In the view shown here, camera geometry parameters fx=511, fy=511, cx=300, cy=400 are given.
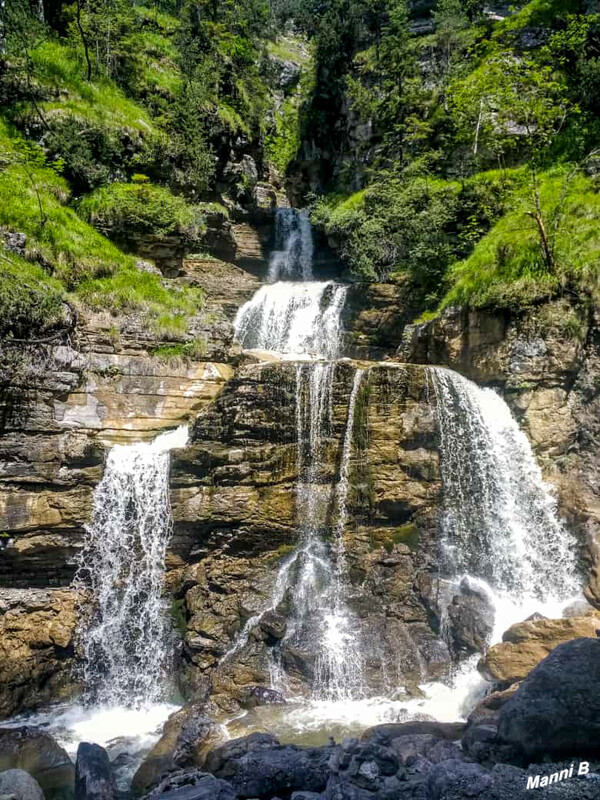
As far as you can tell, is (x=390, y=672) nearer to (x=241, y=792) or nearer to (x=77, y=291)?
(x=241, y=792)

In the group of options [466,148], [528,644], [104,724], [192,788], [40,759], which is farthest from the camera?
[466,148]

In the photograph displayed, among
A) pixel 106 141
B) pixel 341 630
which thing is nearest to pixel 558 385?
pixel 341 630

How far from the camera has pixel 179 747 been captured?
8633mm

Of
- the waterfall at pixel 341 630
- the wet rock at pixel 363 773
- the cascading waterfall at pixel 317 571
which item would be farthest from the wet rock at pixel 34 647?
the wet rock at pixel 363 773

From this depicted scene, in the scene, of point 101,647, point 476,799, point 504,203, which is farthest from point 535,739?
point 504,203

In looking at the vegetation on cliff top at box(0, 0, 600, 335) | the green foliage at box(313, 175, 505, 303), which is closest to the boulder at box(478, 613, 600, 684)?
the vegetation on cliff top at box(0, 0, 600, 335)

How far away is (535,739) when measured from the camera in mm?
5918

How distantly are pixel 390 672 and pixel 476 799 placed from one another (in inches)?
241

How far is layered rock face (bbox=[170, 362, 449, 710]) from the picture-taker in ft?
40.1

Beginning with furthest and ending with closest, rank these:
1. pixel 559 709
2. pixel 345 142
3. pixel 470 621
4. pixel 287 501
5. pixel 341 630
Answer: pixel 345 142
pixel 287 501
pixel 341 630
pixel 470 621
pixel 559 709

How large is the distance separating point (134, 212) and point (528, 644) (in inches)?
673

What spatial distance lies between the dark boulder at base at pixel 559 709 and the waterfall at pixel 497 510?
18.0 ft

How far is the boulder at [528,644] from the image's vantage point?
30.3 feet

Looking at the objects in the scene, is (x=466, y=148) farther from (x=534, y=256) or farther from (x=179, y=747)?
(x=179, y=747)
